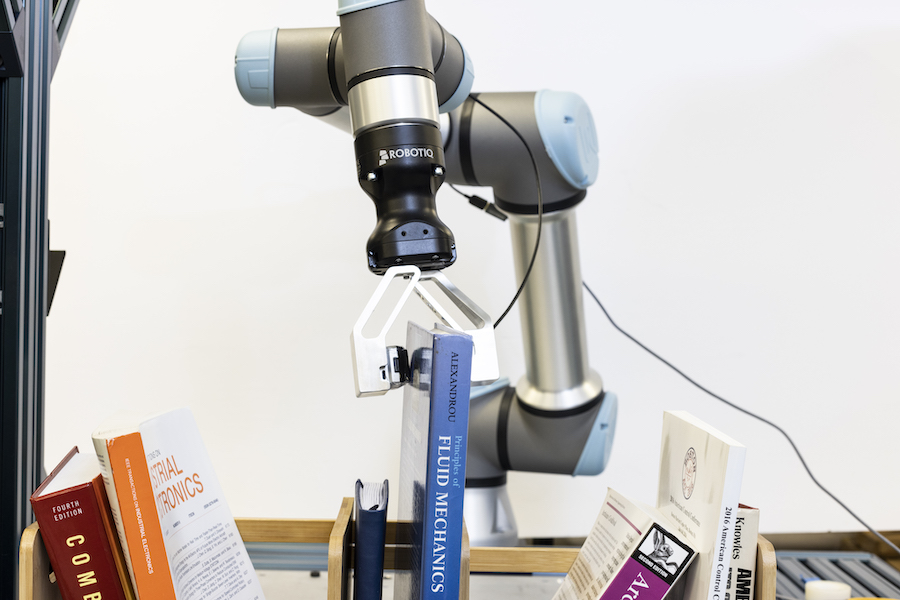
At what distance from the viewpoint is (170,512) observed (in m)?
0.45

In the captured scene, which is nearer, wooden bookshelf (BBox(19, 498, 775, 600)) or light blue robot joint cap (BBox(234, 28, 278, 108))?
wooden bookshelf (BBox(19, 498, 775, 600))

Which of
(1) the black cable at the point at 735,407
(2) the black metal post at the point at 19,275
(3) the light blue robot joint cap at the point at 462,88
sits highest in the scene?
(3) the light blue robot joint cap at the point at 462,88

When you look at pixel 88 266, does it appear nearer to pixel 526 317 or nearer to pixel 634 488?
pixel 526 317

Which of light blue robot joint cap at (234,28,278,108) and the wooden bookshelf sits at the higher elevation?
light blue robot joint cap at (234,28,278,108)

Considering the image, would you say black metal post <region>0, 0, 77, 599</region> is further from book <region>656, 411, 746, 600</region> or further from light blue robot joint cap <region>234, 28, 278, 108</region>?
book <region>656, 411, 746, 600</region>

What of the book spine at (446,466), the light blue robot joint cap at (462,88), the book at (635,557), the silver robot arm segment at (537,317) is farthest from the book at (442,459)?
the silver robot arm segment at (537,317)

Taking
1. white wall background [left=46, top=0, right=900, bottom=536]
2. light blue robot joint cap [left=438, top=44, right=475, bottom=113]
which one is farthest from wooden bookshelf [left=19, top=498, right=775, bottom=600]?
white wall background [left=46, top=0, right=900, bottom=536]

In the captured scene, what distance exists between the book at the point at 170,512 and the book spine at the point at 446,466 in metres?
0.18

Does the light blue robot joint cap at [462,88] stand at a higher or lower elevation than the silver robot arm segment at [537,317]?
higher

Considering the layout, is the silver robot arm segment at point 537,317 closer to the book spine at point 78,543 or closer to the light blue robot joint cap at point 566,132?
the light blue robot joint cap at point 566,132

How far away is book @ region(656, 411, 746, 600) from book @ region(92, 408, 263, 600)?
34cm

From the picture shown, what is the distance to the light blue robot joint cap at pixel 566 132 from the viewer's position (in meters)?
0.79

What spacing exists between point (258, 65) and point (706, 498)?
22.1 inches

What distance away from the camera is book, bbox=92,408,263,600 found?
0.42m
